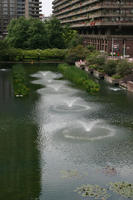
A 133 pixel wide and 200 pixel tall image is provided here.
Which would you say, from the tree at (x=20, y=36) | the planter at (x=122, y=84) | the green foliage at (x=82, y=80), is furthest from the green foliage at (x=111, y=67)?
the tree at (x=20, y=36)

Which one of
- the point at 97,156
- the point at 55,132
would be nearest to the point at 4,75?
the point at 55,132

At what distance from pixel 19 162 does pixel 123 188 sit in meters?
7.74

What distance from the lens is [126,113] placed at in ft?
117

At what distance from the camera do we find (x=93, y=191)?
18281 millimetres

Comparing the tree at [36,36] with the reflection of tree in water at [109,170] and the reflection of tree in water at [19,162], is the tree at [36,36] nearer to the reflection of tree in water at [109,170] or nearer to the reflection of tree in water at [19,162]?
the reflection of tree in water at [19,162]

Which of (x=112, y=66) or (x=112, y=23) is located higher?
(x=112, y=23)

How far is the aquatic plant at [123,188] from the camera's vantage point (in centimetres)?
1808

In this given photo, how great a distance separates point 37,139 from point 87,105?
13.6m

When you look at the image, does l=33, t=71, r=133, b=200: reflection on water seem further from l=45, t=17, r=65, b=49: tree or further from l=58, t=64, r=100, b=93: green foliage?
l=45, t=17, r=65, b=49: tree

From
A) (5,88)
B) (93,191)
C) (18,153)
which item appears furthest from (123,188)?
(5,88)

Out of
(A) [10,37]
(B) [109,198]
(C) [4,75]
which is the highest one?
(A) [10,37]

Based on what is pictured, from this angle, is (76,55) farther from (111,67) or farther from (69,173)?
(69,173)

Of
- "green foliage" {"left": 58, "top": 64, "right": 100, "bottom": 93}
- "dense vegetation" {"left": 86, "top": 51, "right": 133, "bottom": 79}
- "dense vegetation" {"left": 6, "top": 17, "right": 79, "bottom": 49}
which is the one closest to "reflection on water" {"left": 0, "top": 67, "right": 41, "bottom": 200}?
A: "green foliage" {"left": 58, "top": 64, "right": 100, "bottom": 93}

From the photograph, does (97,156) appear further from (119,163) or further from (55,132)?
(55,132)
